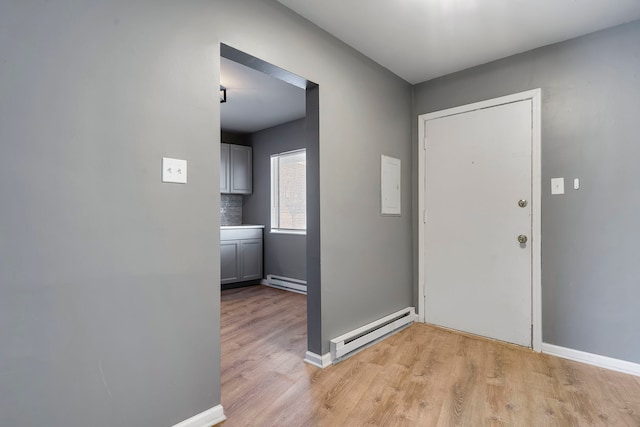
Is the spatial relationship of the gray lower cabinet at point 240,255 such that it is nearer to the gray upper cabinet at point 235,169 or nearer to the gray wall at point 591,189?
the gray upper cabinet at point 235,169

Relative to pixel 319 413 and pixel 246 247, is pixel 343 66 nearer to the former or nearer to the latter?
pixel 319 413

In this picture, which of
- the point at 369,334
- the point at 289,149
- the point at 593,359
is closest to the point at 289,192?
the point at 289,149

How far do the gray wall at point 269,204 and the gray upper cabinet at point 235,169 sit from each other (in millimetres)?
113

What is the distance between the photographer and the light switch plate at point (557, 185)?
2.44 meters

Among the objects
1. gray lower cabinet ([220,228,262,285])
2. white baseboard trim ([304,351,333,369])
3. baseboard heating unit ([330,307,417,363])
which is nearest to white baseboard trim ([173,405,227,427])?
white baseboard trim ([304,351,333,369])

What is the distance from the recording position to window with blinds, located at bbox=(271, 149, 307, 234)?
466cm

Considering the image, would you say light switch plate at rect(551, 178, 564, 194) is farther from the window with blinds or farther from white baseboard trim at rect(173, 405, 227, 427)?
the window with blinds

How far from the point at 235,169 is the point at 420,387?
405cm

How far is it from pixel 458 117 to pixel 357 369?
2349 mm

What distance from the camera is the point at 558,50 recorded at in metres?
2.48

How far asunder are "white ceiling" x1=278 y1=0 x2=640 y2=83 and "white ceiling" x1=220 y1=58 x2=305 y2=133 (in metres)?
1.03

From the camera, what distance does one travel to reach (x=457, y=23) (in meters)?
2.22

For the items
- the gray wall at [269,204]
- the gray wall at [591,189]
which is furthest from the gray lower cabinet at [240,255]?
the gray wall at [591,189]

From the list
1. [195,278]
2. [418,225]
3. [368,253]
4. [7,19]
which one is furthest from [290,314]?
[7,19]
